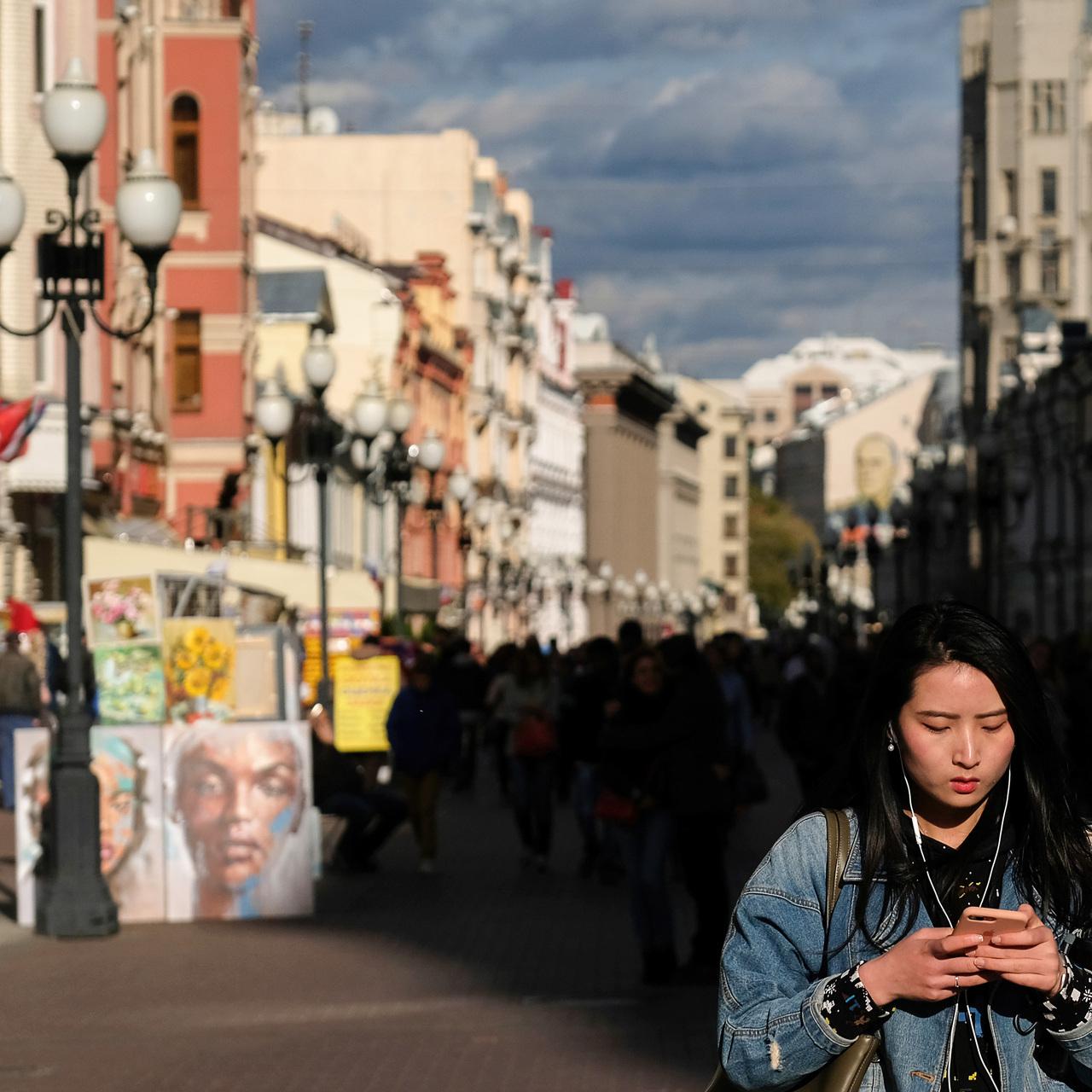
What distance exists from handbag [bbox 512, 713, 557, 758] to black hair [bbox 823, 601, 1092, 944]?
16119 mm

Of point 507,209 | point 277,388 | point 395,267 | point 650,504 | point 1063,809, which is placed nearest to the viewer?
point 1063,809

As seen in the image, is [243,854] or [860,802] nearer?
[860,802]

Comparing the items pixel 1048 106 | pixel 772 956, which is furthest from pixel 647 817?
pixel 1048 106

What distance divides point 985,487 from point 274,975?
29.9m

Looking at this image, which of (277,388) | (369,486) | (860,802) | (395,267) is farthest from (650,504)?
(860,802)

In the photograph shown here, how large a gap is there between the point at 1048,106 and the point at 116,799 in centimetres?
10746

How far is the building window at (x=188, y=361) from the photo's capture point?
47344 mm

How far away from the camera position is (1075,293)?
389 ft

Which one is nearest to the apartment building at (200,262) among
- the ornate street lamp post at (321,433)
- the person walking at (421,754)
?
the ornate street lamp post at (321,433)

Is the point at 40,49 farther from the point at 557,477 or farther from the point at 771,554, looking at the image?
the point at 771,554

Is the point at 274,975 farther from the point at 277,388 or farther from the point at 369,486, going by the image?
the point at 277,388

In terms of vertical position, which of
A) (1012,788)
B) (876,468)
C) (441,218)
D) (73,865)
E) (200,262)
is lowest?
(73,865)

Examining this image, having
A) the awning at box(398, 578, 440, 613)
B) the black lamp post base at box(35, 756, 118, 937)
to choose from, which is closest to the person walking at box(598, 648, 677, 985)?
the black lamp post base at box(35, 756, 118, 937)

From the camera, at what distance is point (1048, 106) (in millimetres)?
119188
